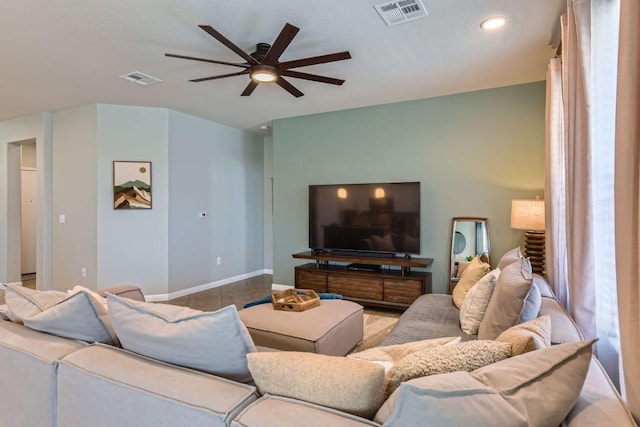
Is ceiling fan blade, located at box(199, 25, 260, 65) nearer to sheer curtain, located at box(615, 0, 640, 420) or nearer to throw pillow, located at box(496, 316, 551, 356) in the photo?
sheer curtain, located at box(615, 0, 640, 420)

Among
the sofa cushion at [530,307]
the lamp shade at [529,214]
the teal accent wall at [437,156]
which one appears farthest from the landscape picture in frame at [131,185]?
the sofa cushion at [530,307]

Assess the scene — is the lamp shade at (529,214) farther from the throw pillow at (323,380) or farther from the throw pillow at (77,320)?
the throw pillow at (77,320)

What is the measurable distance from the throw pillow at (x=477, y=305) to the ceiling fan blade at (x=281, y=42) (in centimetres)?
197

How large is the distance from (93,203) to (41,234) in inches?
45.3

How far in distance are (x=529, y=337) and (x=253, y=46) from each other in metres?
2.83

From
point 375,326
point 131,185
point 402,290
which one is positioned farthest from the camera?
point 131,185

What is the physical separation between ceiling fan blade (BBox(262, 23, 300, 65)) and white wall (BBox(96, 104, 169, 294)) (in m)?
2.78

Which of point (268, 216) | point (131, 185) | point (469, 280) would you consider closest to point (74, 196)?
point (131, 185)

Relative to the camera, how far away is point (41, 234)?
4988 mm

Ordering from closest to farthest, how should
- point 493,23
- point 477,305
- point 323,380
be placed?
1. point 323,380
2. point 477,305
3. point 493,23

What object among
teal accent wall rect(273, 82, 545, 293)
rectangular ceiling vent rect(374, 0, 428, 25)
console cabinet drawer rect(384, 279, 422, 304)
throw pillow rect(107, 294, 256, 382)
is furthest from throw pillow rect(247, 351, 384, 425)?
teal accent wall rect(273, 82, 545, 293)

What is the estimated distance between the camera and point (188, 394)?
100cm

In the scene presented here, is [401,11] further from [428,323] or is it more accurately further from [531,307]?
[428,323]

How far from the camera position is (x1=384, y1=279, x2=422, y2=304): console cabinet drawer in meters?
3.96
